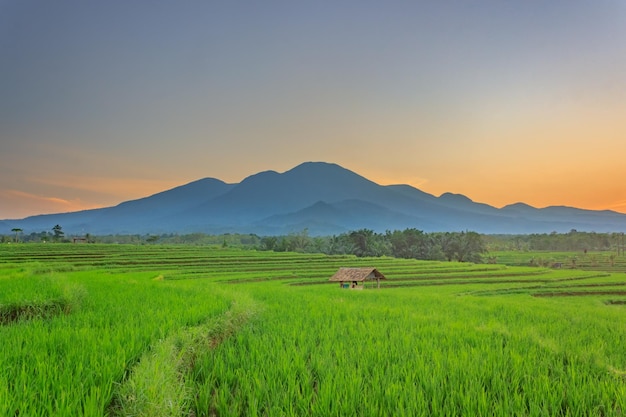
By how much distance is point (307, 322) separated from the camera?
274 inches

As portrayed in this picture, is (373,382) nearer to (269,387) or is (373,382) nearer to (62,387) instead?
(269,387)

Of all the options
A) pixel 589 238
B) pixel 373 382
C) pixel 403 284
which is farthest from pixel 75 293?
pixel 589 238

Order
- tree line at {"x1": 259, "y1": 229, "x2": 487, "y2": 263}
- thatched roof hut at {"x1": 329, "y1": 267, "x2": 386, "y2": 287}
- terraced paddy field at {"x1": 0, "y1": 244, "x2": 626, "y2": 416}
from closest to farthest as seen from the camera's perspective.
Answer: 1. terraced paddy field at {"x1": 0, "y1": 244, "x2": 626, "y2": 416}
2. thatched roof hut at {"x1": 329, "y1": 267, "x2": 386, "y2": 287}
3. tree line at {"x1": 259, "y1": 229, "x2": 487, "y2": 263}

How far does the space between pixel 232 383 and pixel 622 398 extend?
3773 mm

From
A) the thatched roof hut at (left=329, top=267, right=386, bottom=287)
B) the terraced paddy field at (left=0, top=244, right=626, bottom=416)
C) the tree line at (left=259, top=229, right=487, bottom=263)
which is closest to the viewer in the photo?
the terraced paddy field at (left=0, top=244, right=626, bottom=416)

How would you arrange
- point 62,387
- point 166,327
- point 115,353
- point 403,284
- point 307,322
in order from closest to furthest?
point 62,387, point 115,353, point 166,327, point 307,322, point 403,284

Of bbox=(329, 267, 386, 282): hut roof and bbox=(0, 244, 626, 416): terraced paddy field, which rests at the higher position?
bbox=(0, 244, 626, 416): terraced paddy field

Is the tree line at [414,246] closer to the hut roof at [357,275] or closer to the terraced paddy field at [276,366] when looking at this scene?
the hut roof at [357,275]

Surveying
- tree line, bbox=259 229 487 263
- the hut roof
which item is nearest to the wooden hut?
the hut roof

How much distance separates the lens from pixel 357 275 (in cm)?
2834

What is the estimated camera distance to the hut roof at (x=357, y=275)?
2805 cm

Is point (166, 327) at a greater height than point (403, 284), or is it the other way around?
point (166, 327)

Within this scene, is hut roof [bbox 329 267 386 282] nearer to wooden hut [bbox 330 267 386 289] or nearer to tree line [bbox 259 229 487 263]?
wooden hut [bbox 330 267 386 289]

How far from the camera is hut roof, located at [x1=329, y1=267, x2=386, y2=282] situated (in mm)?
28047
